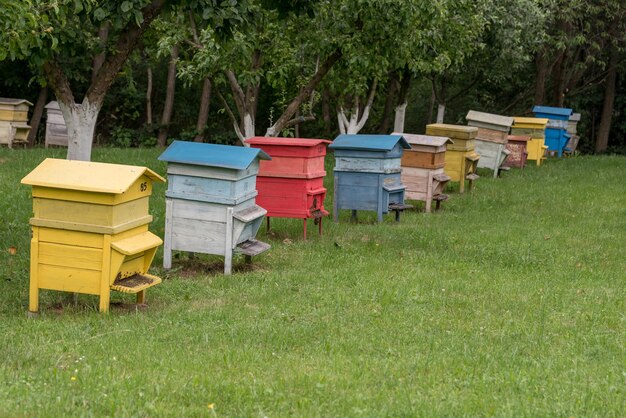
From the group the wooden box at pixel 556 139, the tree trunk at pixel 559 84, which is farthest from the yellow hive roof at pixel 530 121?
the tree trunk at pixel 559 84

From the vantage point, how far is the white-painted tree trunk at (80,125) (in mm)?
11219

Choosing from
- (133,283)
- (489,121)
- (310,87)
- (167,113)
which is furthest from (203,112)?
(133,283)

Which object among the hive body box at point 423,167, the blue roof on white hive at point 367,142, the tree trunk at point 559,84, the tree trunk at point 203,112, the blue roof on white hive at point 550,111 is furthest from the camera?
the tree trunk at point 559,84

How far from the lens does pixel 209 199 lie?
1019 centimetres

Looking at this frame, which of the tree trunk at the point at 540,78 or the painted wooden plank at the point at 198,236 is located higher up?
the tree trunk at the point at 540,78

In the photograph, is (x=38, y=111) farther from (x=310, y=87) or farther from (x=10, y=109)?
(x=310, y=87)

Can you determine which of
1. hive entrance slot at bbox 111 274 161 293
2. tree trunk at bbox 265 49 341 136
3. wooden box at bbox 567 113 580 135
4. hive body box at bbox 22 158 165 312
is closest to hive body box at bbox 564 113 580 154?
wooden box at bbox 567 113 580 135

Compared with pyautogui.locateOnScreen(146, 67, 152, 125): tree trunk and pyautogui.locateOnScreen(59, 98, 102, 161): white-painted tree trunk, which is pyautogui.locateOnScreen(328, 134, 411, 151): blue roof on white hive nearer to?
pyautogui.locateOnScreen(59, 98, 102, 161): white-painted tree trunk

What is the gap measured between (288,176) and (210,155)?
7.49 feet

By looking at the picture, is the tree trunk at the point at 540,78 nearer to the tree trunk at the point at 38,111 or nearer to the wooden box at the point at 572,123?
the wooden box at the point at 572,123

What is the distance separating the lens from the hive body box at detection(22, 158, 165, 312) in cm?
805

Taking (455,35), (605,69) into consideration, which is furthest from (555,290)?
(605,69)

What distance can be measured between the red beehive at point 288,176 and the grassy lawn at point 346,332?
49 cm

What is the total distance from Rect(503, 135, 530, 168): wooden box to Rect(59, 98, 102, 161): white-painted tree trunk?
559 inches
